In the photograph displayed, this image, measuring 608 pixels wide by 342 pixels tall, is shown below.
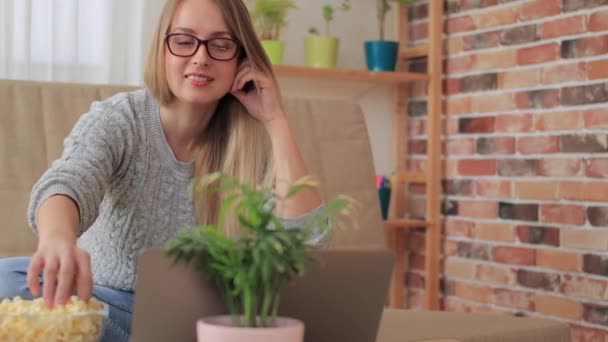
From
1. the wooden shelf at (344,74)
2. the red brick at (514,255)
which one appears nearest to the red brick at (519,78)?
the wooden shelf at (344,74)

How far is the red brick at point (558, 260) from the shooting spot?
3072 millimetres

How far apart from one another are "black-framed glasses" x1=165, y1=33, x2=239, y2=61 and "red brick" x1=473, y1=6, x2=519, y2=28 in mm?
1869

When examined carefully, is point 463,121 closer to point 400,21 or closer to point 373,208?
point 400,21

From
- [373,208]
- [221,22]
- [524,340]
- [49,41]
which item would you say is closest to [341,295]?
[221,22]

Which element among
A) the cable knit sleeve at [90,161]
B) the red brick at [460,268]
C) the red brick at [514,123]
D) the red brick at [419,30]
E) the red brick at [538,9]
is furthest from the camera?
the red brick at [419,30]

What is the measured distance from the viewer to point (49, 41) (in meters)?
3.05

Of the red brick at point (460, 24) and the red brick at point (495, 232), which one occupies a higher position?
the red brick at point (460, 24)

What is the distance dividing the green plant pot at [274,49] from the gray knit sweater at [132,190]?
1.56 meters

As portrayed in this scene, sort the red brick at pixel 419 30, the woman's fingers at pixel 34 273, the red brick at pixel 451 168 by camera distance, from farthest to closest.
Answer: the red brick at pixel 419 30
the red brick at pixel 451 168
the woman's fingers at pixel 34 273

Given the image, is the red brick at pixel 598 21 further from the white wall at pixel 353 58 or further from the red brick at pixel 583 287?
the white wall at pixel 353 58

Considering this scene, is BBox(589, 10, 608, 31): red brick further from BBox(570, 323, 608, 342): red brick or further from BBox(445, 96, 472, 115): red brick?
BBox(570, 323, 608, 342): red brick

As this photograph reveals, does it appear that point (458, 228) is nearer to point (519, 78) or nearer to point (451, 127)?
point (451, 127)

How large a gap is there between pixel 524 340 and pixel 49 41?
1824mm

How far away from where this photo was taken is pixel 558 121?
314cm
